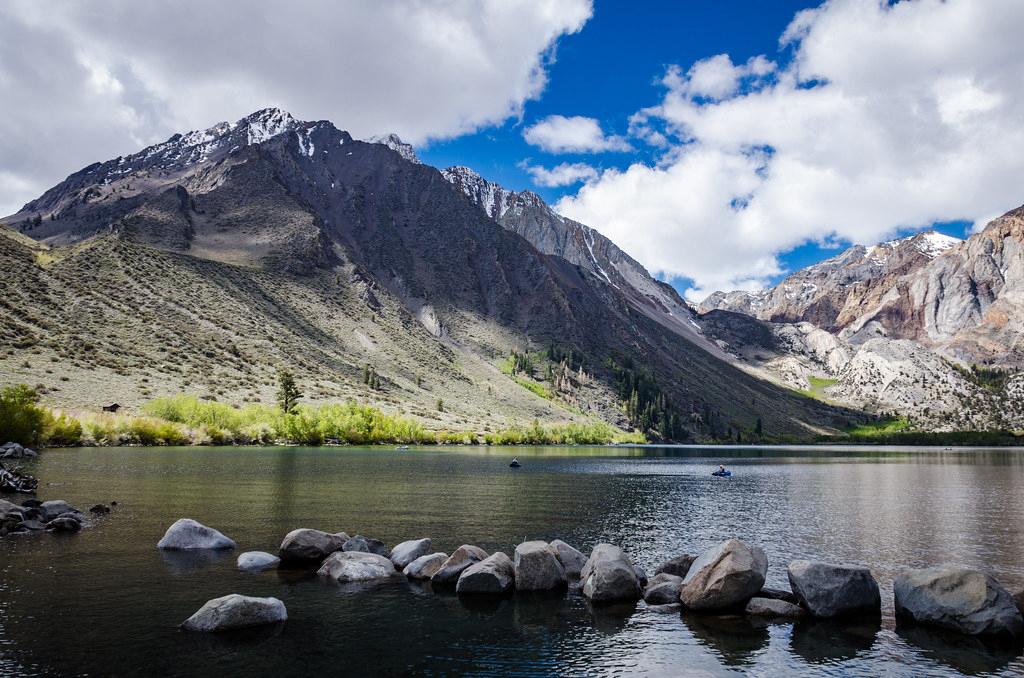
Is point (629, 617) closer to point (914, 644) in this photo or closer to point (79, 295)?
point (914, 644)

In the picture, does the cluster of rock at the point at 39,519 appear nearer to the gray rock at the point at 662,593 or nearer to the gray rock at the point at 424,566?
the gray rock at the point at 424,566

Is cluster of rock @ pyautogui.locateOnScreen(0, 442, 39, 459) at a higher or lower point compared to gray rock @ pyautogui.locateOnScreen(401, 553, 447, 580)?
higher

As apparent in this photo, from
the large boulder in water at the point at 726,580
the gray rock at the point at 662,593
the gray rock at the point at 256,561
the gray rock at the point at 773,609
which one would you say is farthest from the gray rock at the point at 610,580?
the gray rock at the point at 256,561

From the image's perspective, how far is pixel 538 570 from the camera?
26516 mm

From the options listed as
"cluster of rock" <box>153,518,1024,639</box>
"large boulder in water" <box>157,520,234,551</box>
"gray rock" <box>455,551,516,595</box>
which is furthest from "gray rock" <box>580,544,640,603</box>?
"large boulder in water" <box>157,520,234,551</box>

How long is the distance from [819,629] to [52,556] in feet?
100

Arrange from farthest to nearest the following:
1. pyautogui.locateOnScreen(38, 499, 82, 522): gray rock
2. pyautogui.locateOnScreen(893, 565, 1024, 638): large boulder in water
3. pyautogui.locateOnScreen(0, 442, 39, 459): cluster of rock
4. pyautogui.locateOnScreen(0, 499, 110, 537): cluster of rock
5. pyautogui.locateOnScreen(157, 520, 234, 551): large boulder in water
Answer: pyautogui.locateOnScreen(0, 442, 39, 459): cluster of rock → pyautogui.locateOnScreen(38, 499, 82, 522): gray rock → pyautogui.locateOnScreen(0, 499, 110, 537): cluster of rock → pyautogui.locateOnScreen(157, 520, 234, 551): large boulder in water → pyautogui.locateOnScreen(893, 565, 1024, 638): large boulder in water

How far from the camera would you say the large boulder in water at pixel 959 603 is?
21422mm

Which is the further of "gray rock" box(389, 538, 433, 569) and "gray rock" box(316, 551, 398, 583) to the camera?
"gray rock" box(389, 538, 433, 569)

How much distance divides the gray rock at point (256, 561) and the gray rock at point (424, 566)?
589 centimetres

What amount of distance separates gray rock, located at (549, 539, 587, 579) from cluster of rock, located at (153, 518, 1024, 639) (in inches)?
2.1

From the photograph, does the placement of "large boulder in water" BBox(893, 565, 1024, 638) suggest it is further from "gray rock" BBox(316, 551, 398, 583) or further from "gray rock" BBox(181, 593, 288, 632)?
"gray rock" BBox(181, 593, 288, 632)

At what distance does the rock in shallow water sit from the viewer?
86.5 ft

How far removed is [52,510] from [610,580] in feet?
101
